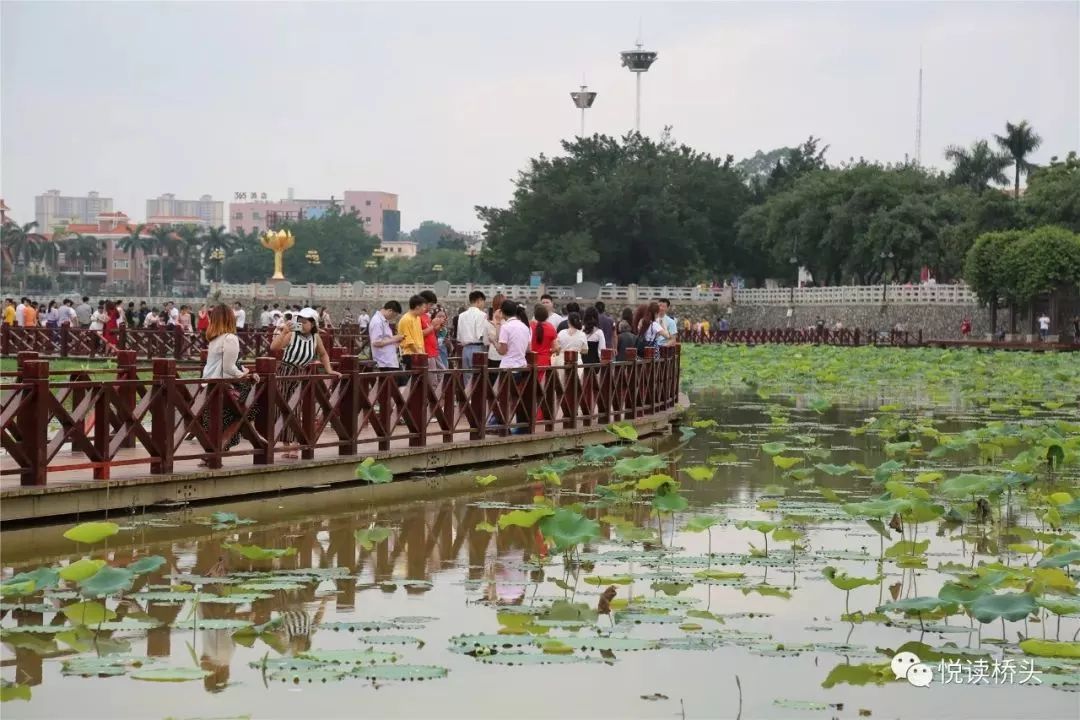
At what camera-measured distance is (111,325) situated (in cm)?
3900

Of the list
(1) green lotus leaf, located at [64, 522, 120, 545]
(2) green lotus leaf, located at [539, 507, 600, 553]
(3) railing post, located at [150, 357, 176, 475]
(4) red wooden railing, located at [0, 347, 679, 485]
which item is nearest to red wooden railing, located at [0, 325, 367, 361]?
(4) red wooden railing, located at [0, 347, 679, 485]

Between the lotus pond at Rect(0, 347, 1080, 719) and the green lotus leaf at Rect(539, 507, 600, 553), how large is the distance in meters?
0.01

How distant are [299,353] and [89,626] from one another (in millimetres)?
6015

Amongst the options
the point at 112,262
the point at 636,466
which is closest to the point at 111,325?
the point at 636,466

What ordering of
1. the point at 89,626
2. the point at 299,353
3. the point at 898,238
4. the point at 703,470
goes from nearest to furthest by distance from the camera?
the point at 89,626 < the point at 703,470 < the point at 299,353 < the point at 898,238

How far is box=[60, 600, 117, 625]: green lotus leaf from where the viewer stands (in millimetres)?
7289

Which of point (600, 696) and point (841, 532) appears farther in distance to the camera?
point (841, 532)

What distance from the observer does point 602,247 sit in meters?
81.9

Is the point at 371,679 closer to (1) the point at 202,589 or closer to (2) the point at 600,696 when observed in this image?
(2) the point at 600,696

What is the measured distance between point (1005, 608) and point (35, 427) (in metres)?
6.42

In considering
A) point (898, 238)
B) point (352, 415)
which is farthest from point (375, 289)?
point (352, 415)

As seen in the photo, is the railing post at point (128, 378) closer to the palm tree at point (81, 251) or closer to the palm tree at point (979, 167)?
the palm tree at point (979, 167)

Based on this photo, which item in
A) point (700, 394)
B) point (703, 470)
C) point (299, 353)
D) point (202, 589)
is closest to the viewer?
point (202, 589)

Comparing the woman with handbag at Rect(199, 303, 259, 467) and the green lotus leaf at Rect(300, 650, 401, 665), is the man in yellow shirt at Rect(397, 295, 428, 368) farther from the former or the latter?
the green lotus leaf at Rect(300, 650, 401, 665)
